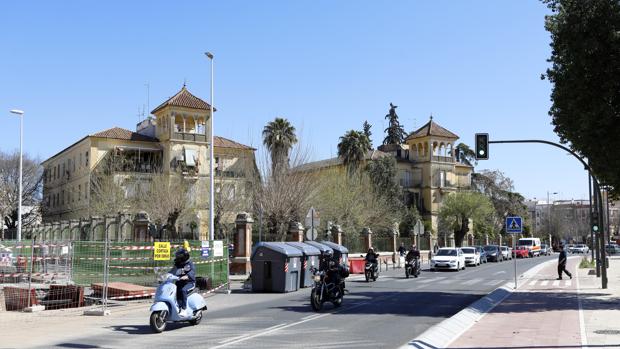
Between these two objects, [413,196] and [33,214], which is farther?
[413,196]

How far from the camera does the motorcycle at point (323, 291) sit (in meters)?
16.5

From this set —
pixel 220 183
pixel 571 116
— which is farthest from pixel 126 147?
pixel 571 116

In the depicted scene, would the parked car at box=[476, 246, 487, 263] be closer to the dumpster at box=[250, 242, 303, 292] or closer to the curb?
the dumpster at box=[250, 242, 303, 292]

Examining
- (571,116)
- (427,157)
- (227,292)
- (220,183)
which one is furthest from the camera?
(427,157)

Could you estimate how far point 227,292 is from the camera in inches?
898

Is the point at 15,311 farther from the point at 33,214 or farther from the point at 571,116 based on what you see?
the point at 33,214

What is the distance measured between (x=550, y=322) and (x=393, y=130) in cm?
9795

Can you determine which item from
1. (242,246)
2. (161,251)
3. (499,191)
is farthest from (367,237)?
(499,191)

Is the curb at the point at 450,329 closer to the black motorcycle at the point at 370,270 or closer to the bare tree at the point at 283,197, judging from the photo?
the black motorcycle at the point at 370,270

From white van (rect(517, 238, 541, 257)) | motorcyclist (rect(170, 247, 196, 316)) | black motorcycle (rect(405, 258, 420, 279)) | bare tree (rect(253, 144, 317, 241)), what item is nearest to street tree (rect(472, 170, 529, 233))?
white van (rect(517, 238, 541, 257))

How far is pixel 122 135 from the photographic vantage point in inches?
2399

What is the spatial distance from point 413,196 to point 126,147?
1591 inches

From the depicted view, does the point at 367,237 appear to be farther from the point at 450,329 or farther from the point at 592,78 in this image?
the point at 450,329

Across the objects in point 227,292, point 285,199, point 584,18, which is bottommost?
point 227,292
